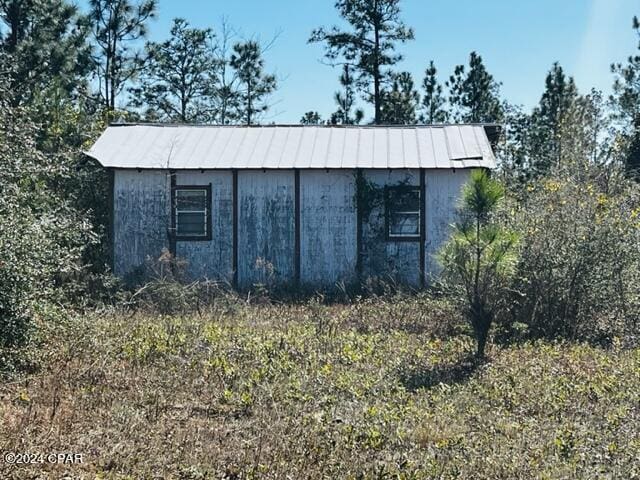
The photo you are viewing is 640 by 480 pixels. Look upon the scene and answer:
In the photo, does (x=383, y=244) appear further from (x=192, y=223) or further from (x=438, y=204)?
(x=192, y=223)

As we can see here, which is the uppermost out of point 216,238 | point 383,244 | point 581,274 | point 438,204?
point 438,204

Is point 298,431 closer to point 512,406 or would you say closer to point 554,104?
point 512,406

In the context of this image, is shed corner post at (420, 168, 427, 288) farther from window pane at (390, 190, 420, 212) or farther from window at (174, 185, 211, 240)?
window at (174, 185, 211, 240)

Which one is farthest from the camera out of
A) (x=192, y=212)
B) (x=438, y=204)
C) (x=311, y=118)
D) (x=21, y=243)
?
(x=311, y=118)

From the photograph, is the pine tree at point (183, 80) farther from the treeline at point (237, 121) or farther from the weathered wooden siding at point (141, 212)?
the weathered wooden siding at point (141, 212)

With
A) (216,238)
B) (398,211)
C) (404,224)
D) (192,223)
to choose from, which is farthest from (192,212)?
(404,224)

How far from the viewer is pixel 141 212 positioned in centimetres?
1548

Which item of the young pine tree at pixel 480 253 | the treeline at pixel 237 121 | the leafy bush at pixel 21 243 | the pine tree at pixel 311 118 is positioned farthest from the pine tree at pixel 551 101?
the leafy bush at pixel 21 243

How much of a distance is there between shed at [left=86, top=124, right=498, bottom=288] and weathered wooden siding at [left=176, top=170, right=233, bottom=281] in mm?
23

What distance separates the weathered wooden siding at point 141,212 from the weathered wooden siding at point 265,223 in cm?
177

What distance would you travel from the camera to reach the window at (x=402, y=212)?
15.3 meters

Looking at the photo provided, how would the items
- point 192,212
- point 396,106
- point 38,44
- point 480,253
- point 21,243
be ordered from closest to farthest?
point 21,243 < point 480,253 < point 192,212 < point 38,44 < point 396,106

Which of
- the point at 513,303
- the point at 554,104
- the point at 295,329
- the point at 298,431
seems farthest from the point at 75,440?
the point at 554,104

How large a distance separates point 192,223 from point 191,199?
56 cm
